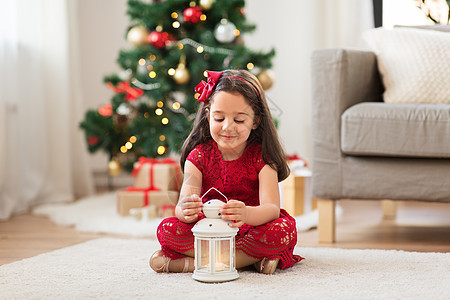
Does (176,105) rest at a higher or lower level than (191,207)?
higher

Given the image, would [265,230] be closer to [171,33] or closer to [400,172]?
[400,172]

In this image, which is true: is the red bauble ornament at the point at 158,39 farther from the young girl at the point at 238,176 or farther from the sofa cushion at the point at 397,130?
the young girl at the point at 238,176

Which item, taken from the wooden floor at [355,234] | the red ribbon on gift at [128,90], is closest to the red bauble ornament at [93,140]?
the red ribbon on gift at [128,90]

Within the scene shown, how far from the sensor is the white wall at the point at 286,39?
3896 millimetres

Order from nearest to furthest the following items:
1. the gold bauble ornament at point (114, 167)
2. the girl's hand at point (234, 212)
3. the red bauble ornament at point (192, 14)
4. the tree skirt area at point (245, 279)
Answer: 1. the tree skirt area at point (245, 279)
2. the girl's hand at point (234, 212)
3. the red bauble ornament at point (192, 14)
4. the gold bauble ornament at point (114, 167)

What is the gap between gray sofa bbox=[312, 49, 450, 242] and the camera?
1.86 m

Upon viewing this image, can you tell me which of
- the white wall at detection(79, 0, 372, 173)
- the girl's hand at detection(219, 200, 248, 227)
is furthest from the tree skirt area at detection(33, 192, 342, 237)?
the white wall at detection(79, 0, 372, 173)

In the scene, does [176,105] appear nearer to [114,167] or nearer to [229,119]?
[114,167]

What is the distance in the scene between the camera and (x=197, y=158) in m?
1.54

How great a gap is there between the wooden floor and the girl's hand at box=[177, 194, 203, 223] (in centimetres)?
62

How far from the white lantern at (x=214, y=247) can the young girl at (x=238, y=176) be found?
0.03m

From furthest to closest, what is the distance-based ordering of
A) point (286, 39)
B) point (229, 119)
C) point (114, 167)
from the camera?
1. point (286, 39)
2. point (114, 167)
3. point (229, 119)

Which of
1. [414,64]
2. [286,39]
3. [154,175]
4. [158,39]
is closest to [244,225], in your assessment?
[414,64]

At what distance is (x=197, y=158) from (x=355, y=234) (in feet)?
2.90
